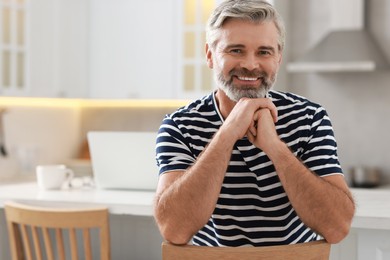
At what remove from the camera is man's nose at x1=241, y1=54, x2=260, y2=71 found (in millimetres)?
1734

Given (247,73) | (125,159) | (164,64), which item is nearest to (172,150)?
(247,73)

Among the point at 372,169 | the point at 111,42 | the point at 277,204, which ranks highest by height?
the point at 111,42

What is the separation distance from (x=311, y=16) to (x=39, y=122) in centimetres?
Result: 198

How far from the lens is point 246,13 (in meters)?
1.76

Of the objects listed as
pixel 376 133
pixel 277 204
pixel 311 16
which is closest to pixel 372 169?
pixel 376 133

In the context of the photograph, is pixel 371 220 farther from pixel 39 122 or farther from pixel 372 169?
pixel 39 122

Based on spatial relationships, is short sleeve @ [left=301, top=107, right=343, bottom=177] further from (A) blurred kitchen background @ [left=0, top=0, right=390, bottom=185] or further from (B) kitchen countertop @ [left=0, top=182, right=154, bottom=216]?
(A) blurred kitchen background @ [left=0, top=0, right=390, bottom=185]

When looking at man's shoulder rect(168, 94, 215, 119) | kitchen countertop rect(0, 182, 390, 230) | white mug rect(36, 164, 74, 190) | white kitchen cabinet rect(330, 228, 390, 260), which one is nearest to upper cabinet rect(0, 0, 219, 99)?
white mug rect(36, 164, 74, 190)

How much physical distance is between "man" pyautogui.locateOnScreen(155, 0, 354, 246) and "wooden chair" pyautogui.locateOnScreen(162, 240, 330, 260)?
174mm

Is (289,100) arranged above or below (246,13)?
below

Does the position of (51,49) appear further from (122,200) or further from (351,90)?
(122,200)

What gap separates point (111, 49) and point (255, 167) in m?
2.99

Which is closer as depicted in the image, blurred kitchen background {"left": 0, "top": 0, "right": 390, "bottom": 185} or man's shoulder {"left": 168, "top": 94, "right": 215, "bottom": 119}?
man's shoulder {"left": 168, "top": 94, "right": 215, "bottom": 119}

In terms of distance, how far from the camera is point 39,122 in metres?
4.70
